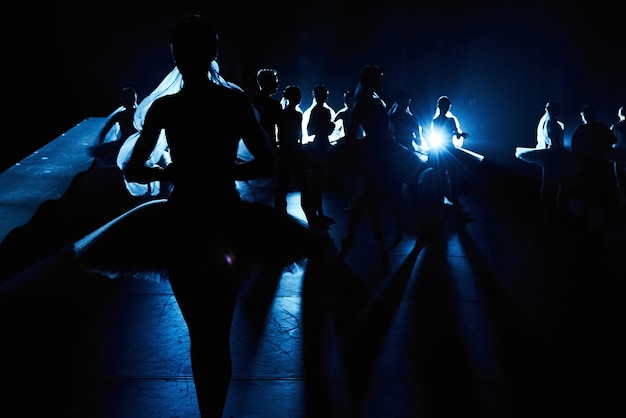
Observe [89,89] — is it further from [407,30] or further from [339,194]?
[407,30]

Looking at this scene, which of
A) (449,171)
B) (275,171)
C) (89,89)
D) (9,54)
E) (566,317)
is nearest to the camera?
(275,171)

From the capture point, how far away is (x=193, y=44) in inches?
79.5

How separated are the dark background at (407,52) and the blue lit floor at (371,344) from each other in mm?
7430

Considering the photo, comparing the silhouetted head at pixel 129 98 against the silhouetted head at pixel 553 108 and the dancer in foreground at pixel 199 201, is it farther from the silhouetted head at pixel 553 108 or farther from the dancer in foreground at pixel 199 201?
the silhouetted head at pixel 553 108

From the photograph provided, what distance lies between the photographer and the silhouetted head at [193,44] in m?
2.00

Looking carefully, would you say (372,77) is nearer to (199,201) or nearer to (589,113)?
(199,201)

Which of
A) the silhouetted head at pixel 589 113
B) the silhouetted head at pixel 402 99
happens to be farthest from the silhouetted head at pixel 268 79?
the silhouetted head at pixel 589 113

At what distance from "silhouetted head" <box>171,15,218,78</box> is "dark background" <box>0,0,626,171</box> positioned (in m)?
9.69

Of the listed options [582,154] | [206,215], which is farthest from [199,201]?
[582,154]

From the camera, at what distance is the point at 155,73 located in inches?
524

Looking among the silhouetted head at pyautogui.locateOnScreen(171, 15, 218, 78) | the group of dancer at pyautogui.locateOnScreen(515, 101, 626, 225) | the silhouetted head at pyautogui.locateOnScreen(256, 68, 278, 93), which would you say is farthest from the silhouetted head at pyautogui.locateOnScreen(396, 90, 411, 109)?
the silhouetted head at pyautogui.locateOnScreen(171, 15, 218, 78)

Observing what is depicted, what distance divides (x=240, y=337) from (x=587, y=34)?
1392 cm

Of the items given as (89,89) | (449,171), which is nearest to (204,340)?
(449,171)

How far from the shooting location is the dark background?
40.3 feet
